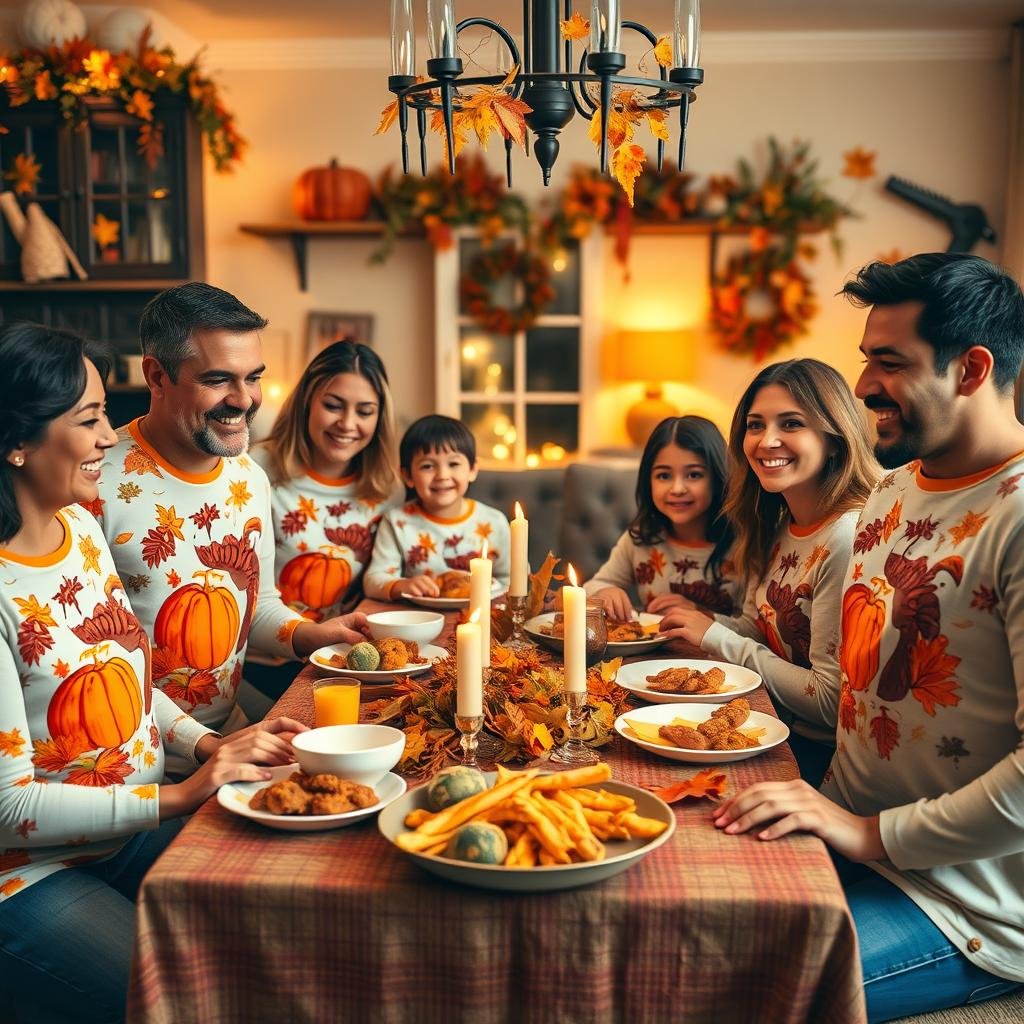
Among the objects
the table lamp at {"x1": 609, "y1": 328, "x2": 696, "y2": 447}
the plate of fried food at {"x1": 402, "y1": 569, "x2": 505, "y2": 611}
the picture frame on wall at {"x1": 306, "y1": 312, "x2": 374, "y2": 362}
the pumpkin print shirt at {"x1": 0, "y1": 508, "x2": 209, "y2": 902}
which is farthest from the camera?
the picture frame on wall at {"x1": 306, "y1": 312, "x2": 374, "y2": 362}

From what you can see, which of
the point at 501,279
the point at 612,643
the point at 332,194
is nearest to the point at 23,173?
the point at 332,194

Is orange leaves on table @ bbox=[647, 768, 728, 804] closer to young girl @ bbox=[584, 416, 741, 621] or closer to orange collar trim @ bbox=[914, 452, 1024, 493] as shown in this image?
orange collar trim @ bbox=[914, 452, 1024, 493]

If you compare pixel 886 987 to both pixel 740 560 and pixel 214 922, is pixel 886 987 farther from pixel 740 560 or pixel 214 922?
pixel 740 560

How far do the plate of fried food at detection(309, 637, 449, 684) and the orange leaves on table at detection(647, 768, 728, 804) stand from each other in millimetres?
630

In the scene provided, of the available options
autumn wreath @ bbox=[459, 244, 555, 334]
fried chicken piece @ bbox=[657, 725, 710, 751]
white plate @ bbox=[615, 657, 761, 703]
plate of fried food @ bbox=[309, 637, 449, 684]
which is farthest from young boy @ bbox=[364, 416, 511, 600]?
autumn wreath @ bbox=[459, 244, 555, 334]

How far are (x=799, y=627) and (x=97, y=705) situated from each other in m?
1.31

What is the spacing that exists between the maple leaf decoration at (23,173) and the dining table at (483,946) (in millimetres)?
5047

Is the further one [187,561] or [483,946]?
[187,561]

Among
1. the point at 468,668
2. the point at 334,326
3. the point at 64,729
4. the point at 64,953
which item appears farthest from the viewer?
the point at 334,326

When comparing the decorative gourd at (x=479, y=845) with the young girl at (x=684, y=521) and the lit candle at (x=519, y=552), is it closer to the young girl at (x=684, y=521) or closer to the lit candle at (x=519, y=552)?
the lit candle at (x=519, y=552)

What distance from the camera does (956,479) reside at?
1.56 metres

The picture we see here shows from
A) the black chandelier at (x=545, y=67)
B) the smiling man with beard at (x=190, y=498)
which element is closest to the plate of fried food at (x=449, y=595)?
the smiling man with beard at (x=190, y=498)

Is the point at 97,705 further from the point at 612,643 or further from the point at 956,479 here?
the point at 956,479

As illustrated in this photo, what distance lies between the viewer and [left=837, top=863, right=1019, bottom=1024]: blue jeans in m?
1.44
